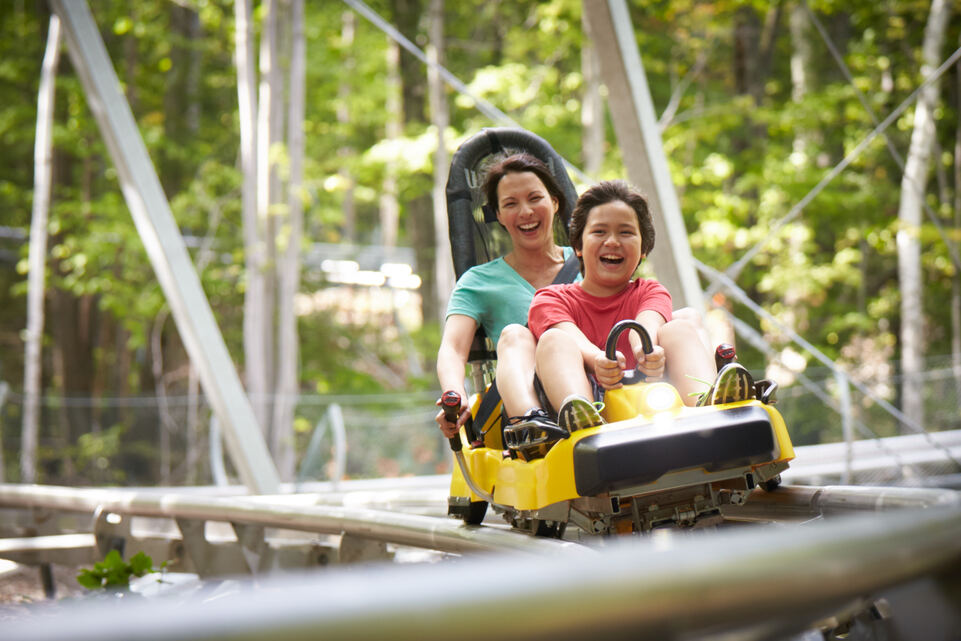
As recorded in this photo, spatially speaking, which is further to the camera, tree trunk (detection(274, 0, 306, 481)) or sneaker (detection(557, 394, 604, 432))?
tree trunk (detection(274, 0, 306, 481))

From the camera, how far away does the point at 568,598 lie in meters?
0.79

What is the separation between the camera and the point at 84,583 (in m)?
3.40

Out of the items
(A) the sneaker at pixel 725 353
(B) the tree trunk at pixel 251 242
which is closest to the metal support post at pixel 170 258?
(A) the sneaker at pixel 725 353

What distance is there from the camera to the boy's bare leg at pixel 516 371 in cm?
246

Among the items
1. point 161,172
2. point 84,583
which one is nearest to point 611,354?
point 84,583

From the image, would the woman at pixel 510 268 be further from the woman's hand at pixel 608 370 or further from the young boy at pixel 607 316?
the woman's hand at pixel 608 370

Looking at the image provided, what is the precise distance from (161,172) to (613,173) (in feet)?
26.1

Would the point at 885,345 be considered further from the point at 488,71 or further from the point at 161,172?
the point at 161,172

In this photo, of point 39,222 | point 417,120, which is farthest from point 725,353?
point 417,120

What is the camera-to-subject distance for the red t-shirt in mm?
2627

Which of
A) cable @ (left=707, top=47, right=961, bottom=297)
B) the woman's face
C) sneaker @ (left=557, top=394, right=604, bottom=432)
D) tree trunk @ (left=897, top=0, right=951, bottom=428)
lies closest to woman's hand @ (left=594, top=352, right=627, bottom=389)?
sneaker @ (left=557, top=394, right=604, bottom=432)

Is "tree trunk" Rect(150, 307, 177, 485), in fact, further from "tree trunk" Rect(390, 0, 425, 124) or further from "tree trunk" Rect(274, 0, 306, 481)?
"tree trunk" Rect(390, 0, 425, 124)

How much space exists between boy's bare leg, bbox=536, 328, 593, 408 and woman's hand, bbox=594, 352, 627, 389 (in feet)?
0.16

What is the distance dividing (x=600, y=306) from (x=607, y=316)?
1.4 inches
